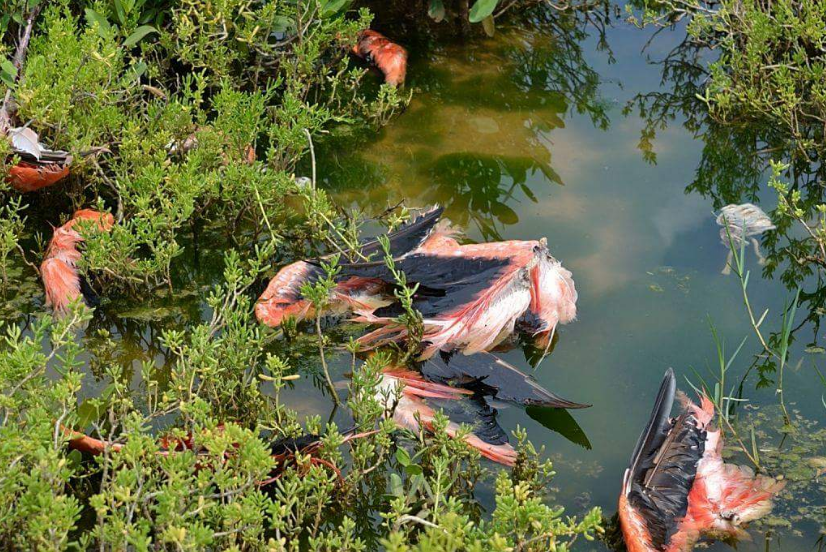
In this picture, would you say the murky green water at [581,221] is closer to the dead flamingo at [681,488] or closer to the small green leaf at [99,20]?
the dead flamingo at [681,488]

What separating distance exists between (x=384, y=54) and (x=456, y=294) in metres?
2.12

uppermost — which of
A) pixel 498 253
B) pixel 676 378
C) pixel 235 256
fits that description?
pixel 235 256

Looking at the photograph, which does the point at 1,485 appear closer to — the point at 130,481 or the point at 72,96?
the point at 130,481

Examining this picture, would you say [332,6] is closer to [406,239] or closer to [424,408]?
[406,239]

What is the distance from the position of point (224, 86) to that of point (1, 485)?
214 centimetres

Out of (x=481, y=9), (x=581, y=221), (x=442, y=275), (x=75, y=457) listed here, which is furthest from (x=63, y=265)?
(x=481, y=9)

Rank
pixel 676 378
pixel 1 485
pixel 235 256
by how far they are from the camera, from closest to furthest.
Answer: pixel 1 485
pixel 235 256
pixel 676 378

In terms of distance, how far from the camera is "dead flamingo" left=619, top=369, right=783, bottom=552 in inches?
119

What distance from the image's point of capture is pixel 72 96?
13.7ft

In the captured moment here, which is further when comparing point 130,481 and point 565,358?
point 565,358

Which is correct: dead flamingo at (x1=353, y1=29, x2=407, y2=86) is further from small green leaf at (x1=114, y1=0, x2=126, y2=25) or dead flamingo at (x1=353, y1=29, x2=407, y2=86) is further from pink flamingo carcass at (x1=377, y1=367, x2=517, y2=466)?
pink flamingo carcass at (x1=377, y1=367, x2=517, y2=466)

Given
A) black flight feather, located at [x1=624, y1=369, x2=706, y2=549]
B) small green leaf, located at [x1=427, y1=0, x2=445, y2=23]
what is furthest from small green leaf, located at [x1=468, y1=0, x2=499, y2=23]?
black flight feather, located at [x1=624, y1=369, x2=706, y2=549]

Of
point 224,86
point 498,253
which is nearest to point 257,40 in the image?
point 224,86

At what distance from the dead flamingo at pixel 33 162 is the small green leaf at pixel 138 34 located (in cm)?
75
